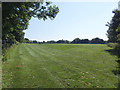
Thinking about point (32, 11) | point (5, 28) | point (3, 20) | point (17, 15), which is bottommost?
point (5, 28)

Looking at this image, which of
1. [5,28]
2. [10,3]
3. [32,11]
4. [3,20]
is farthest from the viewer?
[32,11]

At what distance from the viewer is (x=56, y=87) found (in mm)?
7723

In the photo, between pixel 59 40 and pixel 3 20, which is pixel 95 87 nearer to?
pixel 3 20

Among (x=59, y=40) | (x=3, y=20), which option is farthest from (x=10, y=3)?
(x=59, y=40)

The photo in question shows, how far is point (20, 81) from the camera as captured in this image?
8.66m

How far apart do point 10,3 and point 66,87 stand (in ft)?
22.7

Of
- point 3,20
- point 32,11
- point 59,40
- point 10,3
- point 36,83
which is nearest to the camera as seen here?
point 10,3

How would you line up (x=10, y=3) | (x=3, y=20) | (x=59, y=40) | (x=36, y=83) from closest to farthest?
1. (x=10, y=3)
2. (x=3, y=20)
3. (x=36, y=83)
4. (x=59, y=40)

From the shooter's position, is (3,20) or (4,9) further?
(3,20)

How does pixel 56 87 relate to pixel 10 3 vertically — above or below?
below

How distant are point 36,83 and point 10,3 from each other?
244 inches

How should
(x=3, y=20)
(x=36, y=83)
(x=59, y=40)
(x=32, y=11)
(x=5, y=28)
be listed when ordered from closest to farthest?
(x=3, y=20)
(x=5, y=28)
(x=36, y=83)
(x=32, y=11)
(x=59, y=40)

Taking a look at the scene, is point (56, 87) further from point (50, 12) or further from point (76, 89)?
point (50, 12)

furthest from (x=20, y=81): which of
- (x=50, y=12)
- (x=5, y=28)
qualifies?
(x=50, y=12)
